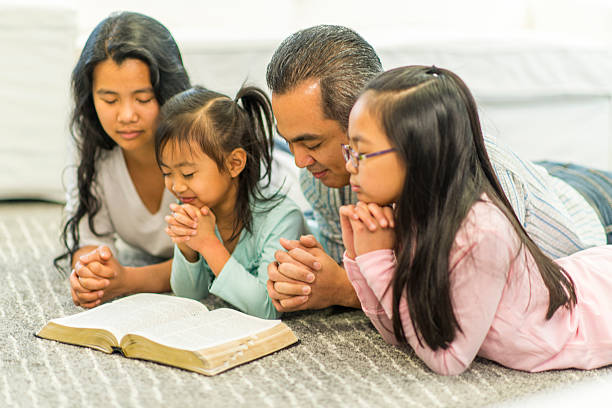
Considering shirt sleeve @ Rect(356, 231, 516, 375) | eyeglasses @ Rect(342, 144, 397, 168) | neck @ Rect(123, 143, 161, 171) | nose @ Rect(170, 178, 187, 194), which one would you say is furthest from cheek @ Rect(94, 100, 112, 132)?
shirt sleeve @ Rect(356, 231, 516, 375)

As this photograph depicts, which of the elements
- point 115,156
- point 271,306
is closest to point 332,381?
point 271,306

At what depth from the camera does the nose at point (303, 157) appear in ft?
3.88

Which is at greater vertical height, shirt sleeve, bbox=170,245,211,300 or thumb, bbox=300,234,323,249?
thumb, bbox=300,234,323,249

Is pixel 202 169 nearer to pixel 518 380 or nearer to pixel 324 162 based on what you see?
pixel 324 162

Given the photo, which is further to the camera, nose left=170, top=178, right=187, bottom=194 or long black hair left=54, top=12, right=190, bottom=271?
long black hair left=54, top=12, right=190, bottom=271

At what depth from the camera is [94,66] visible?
53.5 inches

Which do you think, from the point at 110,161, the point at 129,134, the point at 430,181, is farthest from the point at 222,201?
the point at 430,181

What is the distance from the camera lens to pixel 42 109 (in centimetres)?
211

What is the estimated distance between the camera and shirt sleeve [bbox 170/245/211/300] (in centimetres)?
127

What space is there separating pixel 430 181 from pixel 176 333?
16.7 inches

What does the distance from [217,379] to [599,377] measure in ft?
1.74

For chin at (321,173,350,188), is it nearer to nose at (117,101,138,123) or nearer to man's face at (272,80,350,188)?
man's face at (272,80,350,188)

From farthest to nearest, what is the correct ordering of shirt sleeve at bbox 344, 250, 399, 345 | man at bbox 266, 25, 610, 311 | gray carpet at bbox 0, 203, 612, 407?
man at bbox 266, 25, 610, 311 < shirt sleeve at bbox 344, 250, 399, 345 < gray carpet at bbox 0, 203, 612, 407

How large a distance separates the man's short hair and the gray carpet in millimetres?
370
